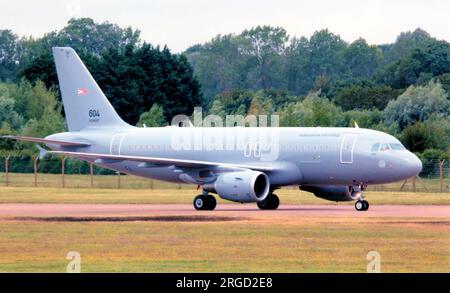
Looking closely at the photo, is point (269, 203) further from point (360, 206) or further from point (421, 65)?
point (421, 65)

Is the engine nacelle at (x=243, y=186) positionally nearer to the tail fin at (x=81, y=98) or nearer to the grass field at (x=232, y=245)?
the grass field at (x=232, y=245)

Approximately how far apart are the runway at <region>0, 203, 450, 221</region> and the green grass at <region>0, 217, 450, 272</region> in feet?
9.85

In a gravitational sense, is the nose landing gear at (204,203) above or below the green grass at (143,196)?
above

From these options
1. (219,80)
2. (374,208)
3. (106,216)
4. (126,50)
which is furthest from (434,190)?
(219,80)

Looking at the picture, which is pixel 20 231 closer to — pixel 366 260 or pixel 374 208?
pixel 366 260

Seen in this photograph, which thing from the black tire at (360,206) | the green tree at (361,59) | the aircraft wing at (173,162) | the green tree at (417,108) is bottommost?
the black tire at (360,206)

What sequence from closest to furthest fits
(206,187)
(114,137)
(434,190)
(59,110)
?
(206,187) → (114,137) → (434,190) → (59,110)

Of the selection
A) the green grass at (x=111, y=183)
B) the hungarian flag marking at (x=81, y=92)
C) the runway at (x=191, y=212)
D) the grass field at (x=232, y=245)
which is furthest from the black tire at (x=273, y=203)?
the green grass at (x=111, y=183)

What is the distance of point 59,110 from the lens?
10344cm

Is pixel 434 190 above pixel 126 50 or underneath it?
underneath

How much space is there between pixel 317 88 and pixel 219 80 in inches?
1510

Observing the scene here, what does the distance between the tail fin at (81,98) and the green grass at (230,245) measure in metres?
15.9

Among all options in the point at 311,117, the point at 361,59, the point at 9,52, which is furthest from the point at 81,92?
the point at 361,59

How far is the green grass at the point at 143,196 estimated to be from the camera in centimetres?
5531
